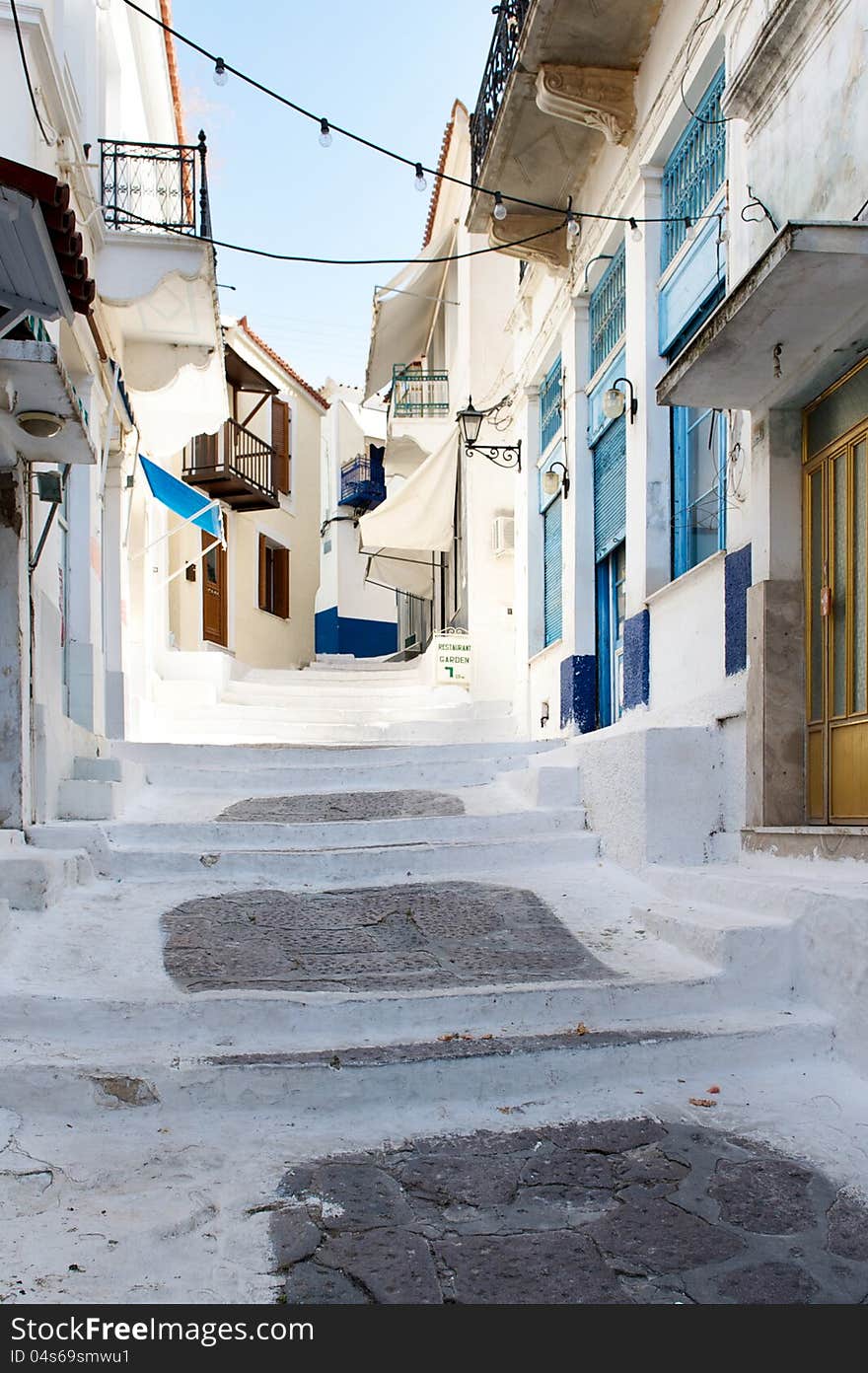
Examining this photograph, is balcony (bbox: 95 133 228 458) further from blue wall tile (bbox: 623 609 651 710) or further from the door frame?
the door frame

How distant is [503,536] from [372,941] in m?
10.0

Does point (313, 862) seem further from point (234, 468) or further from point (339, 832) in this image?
point (234, 468)

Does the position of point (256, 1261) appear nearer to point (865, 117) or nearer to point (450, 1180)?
Answer: point (450, 1180)

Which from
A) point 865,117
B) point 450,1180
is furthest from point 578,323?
point 450,1180

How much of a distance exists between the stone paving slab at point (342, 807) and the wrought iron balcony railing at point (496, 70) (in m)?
6.03

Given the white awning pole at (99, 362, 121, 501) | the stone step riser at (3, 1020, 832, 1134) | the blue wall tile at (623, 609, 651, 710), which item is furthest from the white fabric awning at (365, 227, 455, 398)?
the stone step riser at (3, 1020, 832, 1134)

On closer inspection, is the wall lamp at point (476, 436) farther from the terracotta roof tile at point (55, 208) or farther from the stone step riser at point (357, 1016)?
the stone step riser at point (357, 1016)

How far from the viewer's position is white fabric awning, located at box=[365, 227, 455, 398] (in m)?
18.1

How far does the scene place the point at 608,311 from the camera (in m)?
9.66

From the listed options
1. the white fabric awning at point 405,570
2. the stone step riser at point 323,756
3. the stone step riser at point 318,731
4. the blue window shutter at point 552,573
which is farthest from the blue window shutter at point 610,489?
the white fabric awning at point 405,570

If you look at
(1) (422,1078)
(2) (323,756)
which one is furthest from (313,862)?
(1) (422,1078)

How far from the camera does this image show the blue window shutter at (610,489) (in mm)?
9195

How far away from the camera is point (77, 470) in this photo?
30.7 feet
